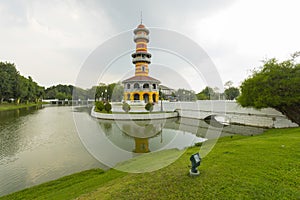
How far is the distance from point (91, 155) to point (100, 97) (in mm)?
29898

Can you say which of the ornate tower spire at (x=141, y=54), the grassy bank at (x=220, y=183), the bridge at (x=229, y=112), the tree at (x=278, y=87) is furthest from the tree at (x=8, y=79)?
the tree at (x=278, y=87)

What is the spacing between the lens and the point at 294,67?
10867mm

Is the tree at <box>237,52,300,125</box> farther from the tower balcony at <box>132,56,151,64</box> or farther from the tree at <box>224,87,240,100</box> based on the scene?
the tree at <box>224,87,240,100</box>

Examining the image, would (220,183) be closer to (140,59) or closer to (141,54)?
(140,59)

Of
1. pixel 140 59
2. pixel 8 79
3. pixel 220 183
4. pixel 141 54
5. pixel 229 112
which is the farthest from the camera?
pixel 8 79

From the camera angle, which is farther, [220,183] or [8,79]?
[8,79]

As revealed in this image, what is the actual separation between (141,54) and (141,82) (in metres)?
7.14

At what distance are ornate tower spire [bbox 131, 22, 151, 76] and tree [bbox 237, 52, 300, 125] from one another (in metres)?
25.0

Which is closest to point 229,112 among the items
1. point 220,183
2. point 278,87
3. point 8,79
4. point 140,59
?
point 278,87

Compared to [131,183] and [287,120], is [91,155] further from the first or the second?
[287,120]

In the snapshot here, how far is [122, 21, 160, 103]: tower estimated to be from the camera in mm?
31719

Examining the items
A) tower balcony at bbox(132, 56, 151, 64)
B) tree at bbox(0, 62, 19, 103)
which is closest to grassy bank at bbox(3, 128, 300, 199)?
tower balcony at bbox(132, 56, 151, 64)

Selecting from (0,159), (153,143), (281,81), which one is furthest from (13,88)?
(281,81)

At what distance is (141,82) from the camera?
31625mm
